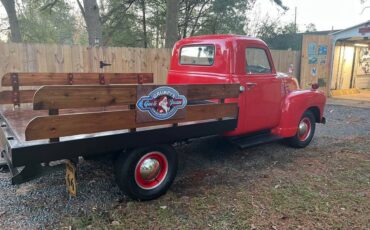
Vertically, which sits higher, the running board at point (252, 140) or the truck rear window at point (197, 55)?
the truck rear window at point (197, 55)

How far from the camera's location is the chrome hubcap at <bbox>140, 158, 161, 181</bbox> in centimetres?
355

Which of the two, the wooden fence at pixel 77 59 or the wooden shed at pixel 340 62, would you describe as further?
the wooden shed at pixel 340 62

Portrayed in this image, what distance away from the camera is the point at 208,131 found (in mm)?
3908

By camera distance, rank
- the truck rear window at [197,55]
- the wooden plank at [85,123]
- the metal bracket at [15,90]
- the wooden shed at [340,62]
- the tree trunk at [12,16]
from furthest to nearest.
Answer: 1. the tree trunk at [12,16]
2. the wooden shed at [340,62]
3. the truck rear window at [197,55]
4. the metal bracket at [15,90]
5. the wooden plank at [85,123]

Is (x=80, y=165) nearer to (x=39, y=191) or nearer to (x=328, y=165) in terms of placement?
(x=39, y=191)

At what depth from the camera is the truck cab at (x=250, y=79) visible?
444 cm

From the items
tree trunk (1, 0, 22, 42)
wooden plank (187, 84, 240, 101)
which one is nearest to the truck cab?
wooden plank (187, 84, 240, 101)

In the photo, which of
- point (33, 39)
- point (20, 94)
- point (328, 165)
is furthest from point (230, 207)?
point (33, 39)

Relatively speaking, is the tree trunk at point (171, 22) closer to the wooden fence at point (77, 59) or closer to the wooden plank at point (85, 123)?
the wooden fence at point (77, 59)

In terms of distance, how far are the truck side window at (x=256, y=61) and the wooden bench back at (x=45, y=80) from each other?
178 centimetres

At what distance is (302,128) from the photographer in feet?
18.7

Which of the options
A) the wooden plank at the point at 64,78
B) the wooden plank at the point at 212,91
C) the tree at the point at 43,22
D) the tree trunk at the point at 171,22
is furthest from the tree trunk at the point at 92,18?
the tree at the point at 43,22

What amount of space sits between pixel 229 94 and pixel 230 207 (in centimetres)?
143

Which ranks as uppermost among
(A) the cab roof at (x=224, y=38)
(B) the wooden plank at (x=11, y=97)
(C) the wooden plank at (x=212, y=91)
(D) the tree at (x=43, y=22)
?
(D) the tree at (x=43, y=22)
